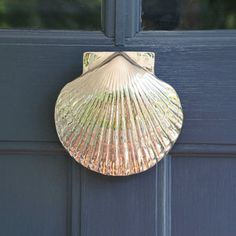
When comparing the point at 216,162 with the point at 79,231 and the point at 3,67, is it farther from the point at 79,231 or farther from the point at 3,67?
the point at 3,67

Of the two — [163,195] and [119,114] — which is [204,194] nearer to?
[163,195]

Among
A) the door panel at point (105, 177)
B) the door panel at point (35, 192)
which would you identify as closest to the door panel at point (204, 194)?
the door panel at point (105, 177)

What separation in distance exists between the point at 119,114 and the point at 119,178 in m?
0.10

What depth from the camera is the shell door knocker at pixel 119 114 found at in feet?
2.82

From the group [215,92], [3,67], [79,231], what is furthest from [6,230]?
[215,92]

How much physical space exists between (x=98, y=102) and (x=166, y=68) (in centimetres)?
12

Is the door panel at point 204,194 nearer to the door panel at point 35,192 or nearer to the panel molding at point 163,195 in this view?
the panel molding at point 163,195

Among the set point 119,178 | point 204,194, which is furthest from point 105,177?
point 204,194

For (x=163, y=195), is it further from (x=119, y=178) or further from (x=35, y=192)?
(x=35, y=192)

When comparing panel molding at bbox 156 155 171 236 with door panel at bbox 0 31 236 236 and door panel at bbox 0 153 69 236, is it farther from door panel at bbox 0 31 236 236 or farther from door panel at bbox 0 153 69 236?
door panel at bbox 0 153 69 236

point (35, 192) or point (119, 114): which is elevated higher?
point (119, 114)

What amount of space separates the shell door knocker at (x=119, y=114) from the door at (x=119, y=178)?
0.03 metres

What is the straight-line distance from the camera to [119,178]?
91 cm

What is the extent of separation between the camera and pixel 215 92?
90cm
